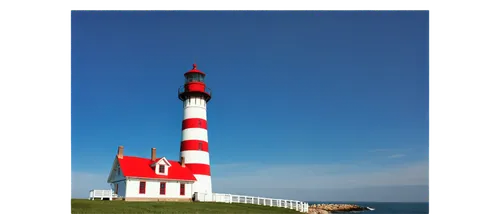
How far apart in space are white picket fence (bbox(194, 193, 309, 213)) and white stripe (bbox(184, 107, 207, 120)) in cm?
557

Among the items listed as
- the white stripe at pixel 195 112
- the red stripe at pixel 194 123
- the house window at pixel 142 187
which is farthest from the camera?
the white stripe at pixel 195 112

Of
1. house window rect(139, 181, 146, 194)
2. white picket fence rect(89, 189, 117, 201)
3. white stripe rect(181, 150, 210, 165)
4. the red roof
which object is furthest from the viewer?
white stripe rect(181, 150, 210, 165)

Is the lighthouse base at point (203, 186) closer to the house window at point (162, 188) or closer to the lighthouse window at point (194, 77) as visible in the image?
the house window at point (162, 188)

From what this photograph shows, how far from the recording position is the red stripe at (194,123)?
93.7ft

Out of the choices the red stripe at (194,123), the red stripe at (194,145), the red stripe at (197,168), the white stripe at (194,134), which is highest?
the red stripe at (194,123)

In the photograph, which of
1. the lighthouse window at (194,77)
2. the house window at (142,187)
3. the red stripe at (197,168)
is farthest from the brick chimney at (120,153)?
the lighthouse window at (194,77)

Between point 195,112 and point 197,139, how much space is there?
2.04 m

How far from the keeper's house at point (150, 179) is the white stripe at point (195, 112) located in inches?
135

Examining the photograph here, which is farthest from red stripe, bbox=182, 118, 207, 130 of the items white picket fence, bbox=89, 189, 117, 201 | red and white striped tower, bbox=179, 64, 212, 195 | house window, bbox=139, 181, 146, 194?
white picket fence, bbox=89, 189, 117, 201

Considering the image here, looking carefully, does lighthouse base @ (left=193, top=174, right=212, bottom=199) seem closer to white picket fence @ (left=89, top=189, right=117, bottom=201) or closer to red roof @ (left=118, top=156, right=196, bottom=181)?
red roof @ (left=118, top=156, right=196, bottom=181)

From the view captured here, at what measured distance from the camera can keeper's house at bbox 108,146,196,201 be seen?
24656 mm
